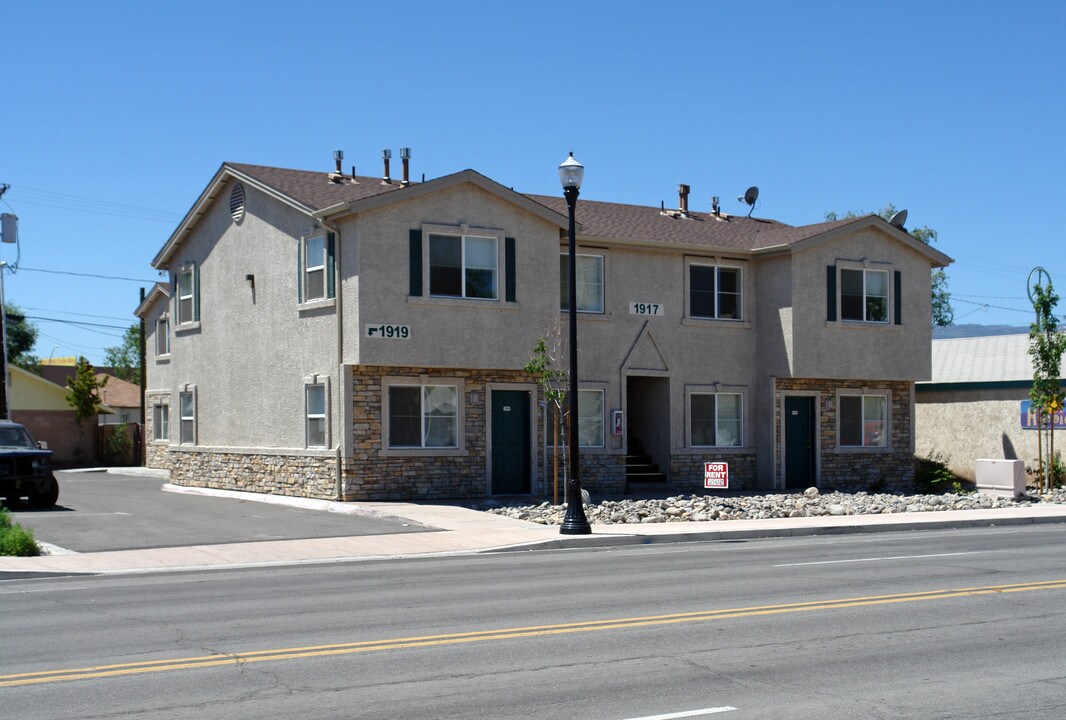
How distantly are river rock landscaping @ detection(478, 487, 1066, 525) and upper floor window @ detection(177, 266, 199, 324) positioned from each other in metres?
11.1

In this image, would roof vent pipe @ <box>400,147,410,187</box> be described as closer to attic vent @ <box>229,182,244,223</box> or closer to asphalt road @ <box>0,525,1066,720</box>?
attic vent @ <box>229,182,244,223</box>

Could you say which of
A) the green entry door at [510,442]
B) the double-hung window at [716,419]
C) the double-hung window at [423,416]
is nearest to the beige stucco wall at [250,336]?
the double-hung window at [423,416]

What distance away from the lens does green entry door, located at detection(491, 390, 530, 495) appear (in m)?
26.5

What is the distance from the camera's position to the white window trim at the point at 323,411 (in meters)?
25.4

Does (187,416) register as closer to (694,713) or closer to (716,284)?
(716,284)

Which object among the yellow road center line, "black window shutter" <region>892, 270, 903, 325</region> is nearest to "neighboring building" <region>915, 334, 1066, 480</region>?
"black window shutter" <region>892, 270, 903, 325</region>

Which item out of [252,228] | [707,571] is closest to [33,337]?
[252,228]

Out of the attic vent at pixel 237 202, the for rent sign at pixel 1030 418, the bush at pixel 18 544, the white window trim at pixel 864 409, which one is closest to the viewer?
the bush at pixel 18 544

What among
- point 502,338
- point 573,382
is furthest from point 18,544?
point 502,338

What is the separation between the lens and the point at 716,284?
1190 inches

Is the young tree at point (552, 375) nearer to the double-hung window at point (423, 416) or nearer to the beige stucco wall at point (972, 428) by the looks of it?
the double-hung window at point (423, 416)

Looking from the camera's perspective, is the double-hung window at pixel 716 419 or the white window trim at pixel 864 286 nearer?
the double-hung window at pixel 716 419

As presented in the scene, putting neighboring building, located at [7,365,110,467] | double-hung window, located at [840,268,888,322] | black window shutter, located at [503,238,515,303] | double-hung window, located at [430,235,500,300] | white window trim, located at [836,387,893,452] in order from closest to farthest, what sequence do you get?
double-hung window, located at [430,235,500,300]
black window shutter, located at [503,238,515,303]
double-hung window, located at [840,268,888,322]
white window trim, located at [836,387,893,452]
neighboring building, located at [7,365,110,467]

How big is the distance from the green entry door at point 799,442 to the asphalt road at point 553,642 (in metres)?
14.5
